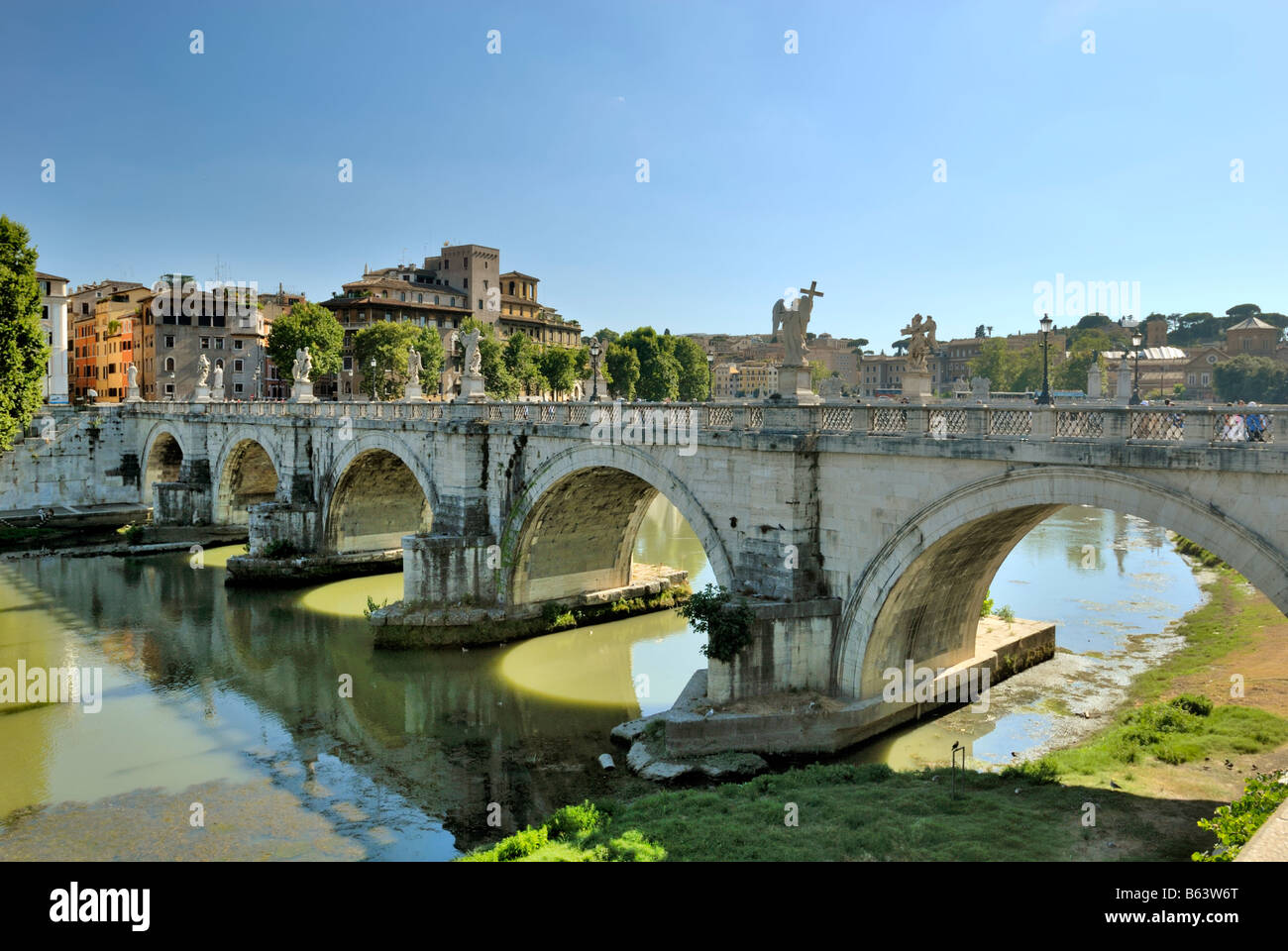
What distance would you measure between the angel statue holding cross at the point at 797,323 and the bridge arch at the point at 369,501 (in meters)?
16.5

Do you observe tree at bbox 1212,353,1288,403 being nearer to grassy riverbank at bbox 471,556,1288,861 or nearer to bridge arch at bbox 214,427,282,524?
grassy riverbank at bbox 471,556,1288,861

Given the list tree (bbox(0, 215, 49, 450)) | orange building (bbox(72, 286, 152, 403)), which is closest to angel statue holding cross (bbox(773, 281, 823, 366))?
tree (bbox(0, 215, 49, 450))

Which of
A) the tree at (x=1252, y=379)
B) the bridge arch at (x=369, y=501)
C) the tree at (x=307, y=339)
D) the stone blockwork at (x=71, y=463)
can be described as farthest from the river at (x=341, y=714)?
the tree at (x=1252, y=379)

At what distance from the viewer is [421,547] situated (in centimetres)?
2367

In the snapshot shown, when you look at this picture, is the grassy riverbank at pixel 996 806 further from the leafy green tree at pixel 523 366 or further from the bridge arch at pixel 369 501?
the leafy green tree at pixel 523 366

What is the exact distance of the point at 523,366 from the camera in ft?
220

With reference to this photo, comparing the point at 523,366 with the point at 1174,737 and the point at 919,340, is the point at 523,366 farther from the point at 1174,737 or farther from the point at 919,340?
the point at 1174,737

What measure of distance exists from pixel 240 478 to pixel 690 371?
153 feet

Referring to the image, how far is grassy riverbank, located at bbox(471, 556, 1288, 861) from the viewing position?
35.2 ft

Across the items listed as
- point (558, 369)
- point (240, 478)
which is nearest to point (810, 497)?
point (240, 478)

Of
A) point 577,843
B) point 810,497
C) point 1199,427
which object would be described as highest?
point 1199,427
